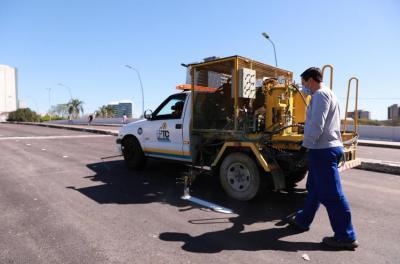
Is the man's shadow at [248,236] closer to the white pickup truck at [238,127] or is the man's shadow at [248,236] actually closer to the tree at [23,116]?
the white pickup truck at [238,127]

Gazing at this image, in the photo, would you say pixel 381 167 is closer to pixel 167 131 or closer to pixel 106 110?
pixel 167 131

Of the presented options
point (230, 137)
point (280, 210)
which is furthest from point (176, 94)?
point (280, 210)

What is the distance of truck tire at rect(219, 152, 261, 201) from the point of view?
5.04 meters

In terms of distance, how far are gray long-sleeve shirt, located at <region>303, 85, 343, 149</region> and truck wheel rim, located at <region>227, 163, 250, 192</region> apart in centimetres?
169

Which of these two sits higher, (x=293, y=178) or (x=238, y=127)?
(x=238, y=127)

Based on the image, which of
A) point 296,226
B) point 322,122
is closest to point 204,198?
point 296,226

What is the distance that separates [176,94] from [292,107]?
8.35 feet

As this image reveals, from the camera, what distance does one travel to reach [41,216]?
438 centimetres

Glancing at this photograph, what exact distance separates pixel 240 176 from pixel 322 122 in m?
2.07

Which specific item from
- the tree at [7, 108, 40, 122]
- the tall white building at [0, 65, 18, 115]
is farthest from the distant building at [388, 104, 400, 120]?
the tall white building at [0, 65, 18, 115]

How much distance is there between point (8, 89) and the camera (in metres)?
103

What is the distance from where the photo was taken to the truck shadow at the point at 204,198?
3.60 metres

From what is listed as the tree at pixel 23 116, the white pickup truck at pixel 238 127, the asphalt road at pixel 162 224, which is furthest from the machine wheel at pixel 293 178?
the tree at pixel 23 116

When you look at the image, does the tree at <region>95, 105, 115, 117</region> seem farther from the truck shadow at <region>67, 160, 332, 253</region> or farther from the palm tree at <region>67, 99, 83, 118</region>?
the truck shadow at <region>67, 160, 332, 253</region>
